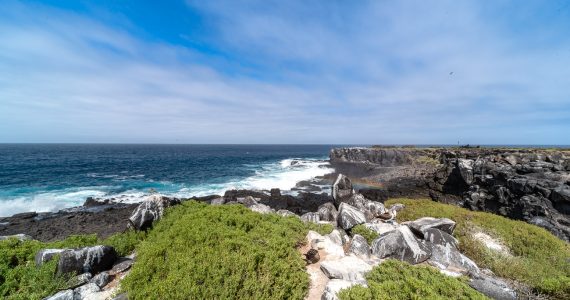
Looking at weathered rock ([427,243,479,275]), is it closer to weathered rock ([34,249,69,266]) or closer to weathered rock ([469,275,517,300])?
weathered rock ([469,275,517,300])

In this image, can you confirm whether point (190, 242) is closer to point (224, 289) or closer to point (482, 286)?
point (224, 289)

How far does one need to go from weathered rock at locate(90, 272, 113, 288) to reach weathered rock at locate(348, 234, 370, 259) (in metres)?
9.07

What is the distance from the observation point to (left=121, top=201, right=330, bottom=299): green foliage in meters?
6.16

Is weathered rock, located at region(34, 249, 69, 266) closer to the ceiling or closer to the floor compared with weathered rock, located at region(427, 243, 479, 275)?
closer to the ceiling

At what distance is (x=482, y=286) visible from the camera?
7164 millimetres

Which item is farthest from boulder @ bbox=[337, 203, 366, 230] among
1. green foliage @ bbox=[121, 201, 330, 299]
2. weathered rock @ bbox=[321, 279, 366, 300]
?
weathered rock @ bbox=[321, 279, 366, 300]

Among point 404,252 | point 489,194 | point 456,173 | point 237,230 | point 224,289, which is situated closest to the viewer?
point 224,289

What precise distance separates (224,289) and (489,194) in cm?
3182

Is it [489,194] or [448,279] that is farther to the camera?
[489,194]

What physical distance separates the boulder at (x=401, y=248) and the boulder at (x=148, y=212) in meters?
10.6

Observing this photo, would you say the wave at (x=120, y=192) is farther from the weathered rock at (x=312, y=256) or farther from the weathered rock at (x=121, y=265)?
the weathered rock at (x=312, y=256)

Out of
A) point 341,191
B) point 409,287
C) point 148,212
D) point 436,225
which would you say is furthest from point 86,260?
point 341,191

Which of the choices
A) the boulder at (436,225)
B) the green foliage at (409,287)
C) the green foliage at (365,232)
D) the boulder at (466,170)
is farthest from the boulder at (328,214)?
the boulder at (466,170)


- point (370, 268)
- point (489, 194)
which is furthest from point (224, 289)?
point (489, 194)
